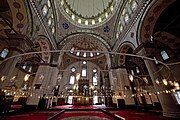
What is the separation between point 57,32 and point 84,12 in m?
7.20

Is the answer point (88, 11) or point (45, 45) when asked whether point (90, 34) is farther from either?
point (45, 45)

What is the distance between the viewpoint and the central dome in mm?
18245

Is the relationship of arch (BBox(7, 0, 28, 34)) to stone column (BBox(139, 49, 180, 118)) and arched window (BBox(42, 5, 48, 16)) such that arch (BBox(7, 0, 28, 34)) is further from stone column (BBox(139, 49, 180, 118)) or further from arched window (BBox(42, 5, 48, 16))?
stone column (BBox(139, 49, 180, 118))

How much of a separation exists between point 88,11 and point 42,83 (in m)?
14.5

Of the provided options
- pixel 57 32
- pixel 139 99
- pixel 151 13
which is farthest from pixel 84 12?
pixel 139 99

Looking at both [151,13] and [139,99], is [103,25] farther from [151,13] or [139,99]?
[139,99]

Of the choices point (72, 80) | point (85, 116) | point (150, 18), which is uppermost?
point (150, 18)

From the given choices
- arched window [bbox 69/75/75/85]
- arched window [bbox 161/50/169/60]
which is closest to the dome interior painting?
arched window [bbox 161/50/169/60]

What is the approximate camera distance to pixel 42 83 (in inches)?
497

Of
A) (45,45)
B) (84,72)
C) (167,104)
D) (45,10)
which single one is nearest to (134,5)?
(167,104)

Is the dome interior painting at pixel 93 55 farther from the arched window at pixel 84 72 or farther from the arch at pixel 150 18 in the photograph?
the arched window at pixel 84 72

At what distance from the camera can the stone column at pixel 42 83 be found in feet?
38.2

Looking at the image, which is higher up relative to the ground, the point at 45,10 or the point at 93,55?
the point at 93,55

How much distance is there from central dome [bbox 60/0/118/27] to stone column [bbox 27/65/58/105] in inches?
341
